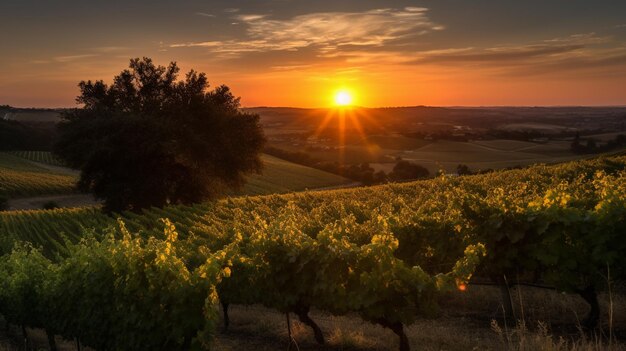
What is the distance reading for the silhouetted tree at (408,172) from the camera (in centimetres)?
7882

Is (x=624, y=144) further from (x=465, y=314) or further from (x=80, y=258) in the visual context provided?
(x=80, y=258)

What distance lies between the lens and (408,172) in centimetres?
7981

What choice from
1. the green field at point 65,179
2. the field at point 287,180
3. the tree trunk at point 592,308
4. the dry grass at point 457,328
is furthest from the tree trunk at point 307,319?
the field at point 287,180

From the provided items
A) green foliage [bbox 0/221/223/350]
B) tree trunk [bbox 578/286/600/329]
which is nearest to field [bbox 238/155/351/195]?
green foliage [bbox 0/221/223/350]

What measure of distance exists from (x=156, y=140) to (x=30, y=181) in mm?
42824

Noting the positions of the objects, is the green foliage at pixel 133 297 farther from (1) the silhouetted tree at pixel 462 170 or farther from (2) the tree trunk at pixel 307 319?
(1) the silhouetted tree at pixel 462 170

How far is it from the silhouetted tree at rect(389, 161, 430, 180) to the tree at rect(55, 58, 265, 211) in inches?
1500

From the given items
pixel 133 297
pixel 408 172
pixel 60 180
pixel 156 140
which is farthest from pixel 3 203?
pixel 133 297

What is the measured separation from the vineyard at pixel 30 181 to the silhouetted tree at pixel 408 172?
45.8 meters

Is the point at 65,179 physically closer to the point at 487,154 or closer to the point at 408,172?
the point at 408,172

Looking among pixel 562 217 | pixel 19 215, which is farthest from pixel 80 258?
pixel 19 215

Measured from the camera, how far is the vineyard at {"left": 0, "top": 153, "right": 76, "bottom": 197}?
69.2 metres

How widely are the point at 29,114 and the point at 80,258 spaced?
Answer: 168287 millimetres

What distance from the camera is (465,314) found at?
A: 13820 mm
